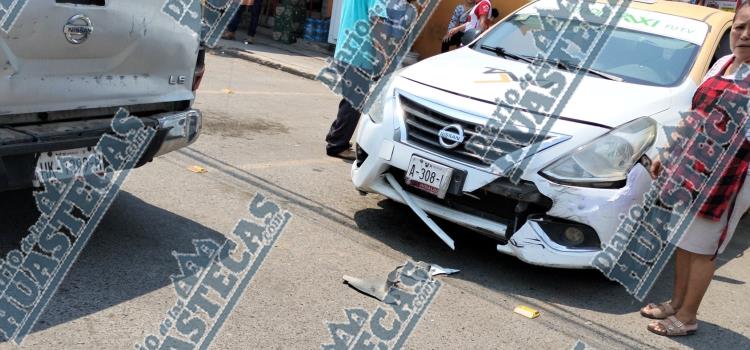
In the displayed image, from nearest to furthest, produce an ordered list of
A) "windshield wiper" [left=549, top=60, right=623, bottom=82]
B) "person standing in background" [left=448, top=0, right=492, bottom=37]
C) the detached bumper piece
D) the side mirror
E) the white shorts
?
the detached bumper piece
the white shorts
"windshield wiper" [left=549, top=60, right=623, bottom=82]
the side mirror
"person standing in background" [left=448, top=0, right=492, bottom=37]

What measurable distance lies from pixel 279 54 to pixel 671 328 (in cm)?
1040

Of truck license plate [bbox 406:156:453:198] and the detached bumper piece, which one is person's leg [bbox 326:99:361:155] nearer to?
truck license plate [bbox 406:156:453:198]

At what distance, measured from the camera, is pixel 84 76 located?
3904mm

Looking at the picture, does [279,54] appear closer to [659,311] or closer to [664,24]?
[664,24]

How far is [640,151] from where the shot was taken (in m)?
4.54

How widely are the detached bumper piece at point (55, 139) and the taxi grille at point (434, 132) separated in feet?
4.33

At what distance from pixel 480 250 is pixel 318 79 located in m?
7.33

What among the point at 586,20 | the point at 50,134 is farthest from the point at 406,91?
the point at 50,134

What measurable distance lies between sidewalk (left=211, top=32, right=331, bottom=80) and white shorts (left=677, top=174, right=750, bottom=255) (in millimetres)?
8588

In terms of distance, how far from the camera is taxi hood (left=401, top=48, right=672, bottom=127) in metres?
4.61

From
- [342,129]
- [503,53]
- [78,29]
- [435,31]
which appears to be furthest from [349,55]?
[435,31]

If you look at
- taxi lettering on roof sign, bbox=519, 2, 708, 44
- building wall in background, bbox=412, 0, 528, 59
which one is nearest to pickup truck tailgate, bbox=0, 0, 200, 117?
taxi lettering on roof sign, bbox=519, 2, 708, 44

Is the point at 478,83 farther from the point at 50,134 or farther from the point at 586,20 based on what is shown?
the point at 50,134

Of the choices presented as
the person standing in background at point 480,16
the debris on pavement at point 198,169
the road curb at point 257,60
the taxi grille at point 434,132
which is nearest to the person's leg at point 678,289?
the taxi grille at point 434,132
